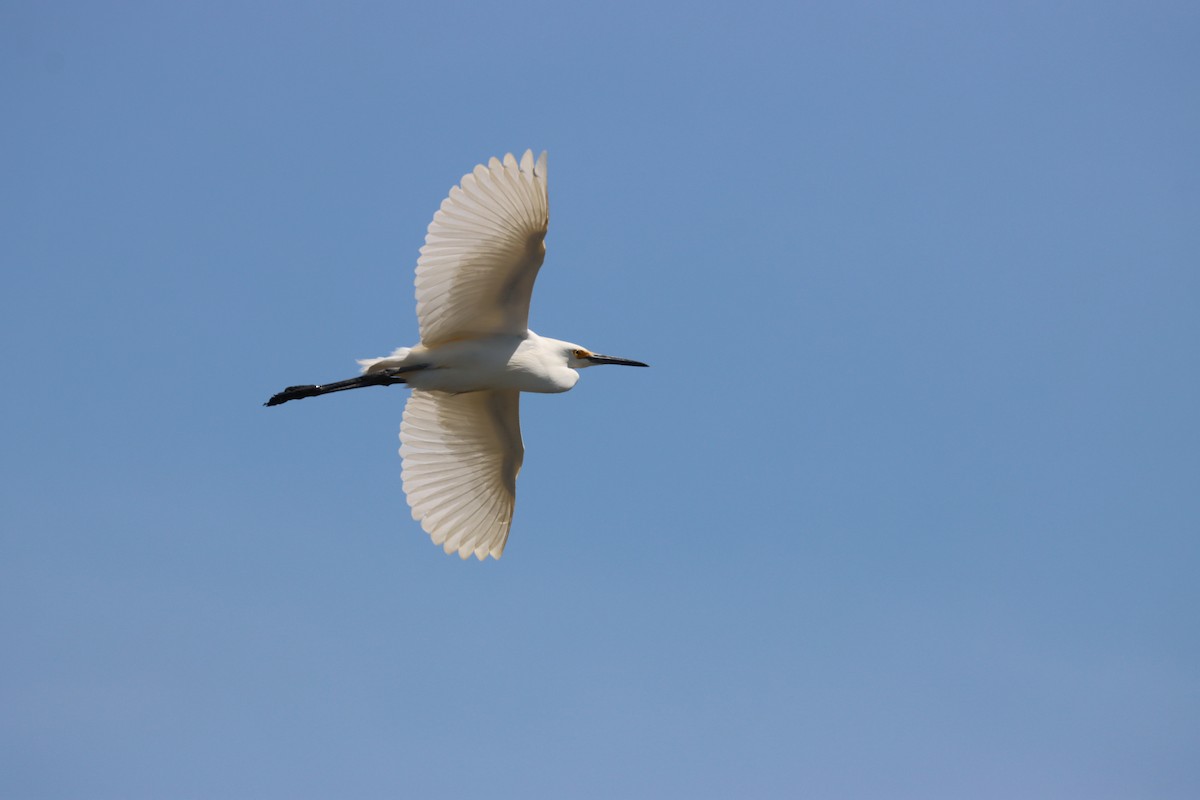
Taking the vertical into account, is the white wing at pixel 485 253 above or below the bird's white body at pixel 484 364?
above

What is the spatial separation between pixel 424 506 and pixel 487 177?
3730mm

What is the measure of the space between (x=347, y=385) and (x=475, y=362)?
1337 mm

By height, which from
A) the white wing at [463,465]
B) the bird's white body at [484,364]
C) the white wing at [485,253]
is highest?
the white wing at [485,253]

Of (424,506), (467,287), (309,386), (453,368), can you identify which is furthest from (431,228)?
(424,506)

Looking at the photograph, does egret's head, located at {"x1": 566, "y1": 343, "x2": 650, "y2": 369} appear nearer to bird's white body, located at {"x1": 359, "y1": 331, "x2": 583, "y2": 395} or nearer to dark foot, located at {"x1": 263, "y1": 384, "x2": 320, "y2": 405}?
bird's white body, located at {"x1": 359, "y1": 331, "x2": 583, "y2": 395}

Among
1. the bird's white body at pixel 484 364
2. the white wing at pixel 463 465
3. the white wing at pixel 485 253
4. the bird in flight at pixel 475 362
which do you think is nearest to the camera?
the white wing at pixel 485 253

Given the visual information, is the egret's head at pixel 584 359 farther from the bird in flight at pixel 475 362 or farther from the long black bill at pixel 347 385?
the long black bill at pixel 347 385

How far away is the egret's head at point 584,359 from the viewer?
45.2 feet

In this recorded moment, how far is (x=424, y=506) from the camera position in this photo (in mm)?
13805

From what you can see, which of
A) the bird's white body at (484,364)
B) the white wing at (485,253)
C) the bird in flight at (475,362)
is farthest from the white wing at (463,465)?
the white wing at (485,253)

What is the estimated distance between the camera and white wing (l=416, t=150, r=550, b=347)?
466 inches

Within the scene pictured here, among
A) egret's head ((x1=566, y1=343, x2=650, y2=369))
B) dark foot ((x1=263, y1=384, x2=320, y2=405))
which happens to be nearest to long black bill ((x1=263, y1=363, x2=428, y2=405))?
dark foot ((x1=263, y1=384, x2=320, y2=405))

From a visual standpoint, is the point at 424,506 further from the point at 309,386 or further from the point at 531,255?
the point at 531,255

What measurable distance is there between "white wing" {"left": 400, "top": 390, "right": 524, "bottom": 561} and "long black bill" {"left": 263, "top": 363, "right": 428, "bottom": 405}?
0.62m
